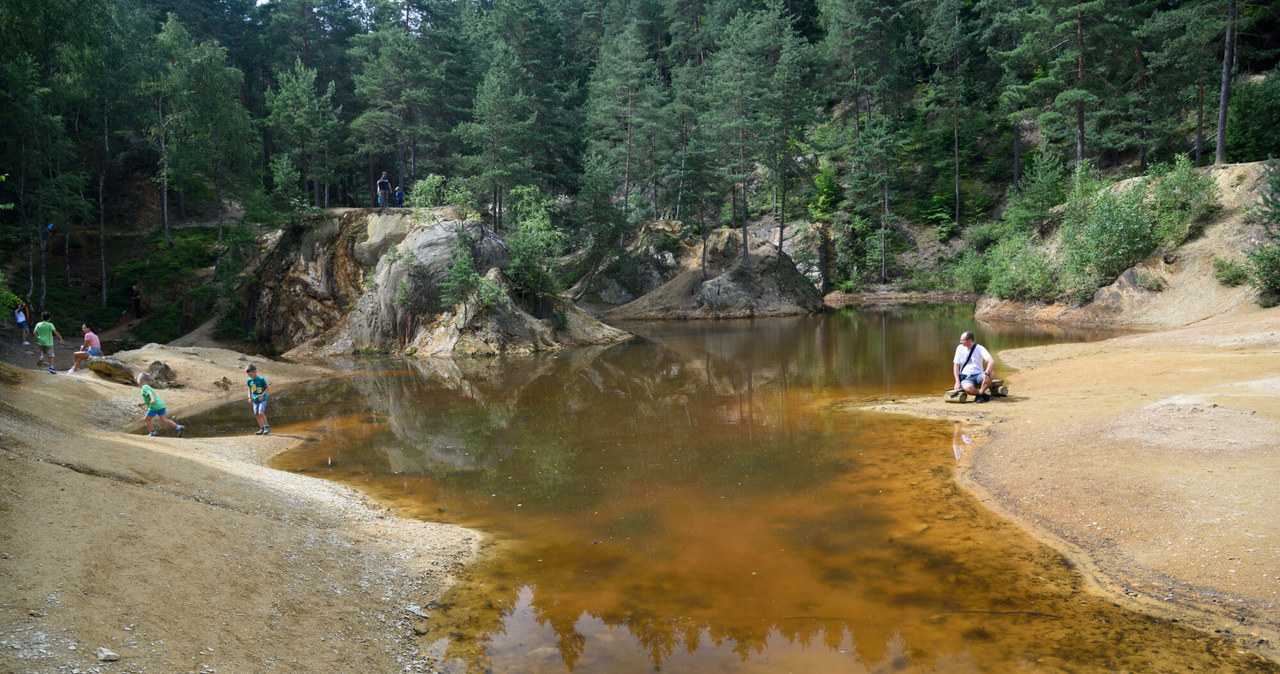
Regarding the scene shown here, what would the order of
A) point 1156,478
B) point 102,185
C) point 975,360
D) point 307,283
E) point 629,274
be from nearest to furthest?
point 1156,478
point 975,360
point 307,283
point 102,185
point 629,274

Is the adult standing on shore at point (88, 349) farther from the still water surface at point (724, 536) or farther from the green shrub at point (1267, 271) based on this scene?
the green shrub at point (1267, 271)

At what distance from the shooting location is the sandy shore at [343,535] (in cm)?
480

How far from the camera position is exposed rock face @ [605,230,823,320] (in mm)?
44344

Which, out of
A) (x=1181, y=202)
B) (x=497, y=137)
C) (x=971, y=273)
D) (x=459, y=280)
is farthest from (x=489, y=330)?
(x=971, y=273)

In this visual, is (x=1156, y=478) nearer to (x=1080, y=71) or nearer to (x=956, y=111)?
(x=1080, y=71)

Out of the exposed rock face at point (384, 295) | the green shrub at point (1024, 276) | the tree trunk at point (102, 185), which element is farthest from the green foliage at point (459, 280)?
the green shrub at point (1024, 276)

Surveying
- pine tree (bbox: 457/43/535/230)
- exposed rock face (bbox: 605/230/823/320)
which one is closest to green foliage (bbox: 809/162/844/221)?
exposed rock face (bbox: 605/230/823/320)

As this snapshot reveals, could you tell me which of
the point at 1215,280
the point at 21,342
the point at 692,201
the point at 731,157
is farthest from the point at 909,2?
the point at 21,342

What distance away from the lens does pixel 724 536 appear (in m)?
8.31

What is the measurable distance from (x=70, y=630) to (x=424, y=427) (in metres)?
11.4

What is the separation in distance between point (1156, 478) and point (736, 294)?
120 feet

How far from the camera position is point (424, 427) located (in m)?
15.7

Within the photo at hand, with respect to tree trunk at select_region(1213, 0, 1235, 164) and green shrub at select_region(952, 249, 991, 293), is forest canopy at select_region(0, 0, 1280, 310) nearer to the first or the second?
tree trunk at select_region(1213, 0, 1235, 164)

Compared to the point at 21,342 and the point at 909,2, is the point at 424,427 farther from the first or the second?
the point at 909,2
